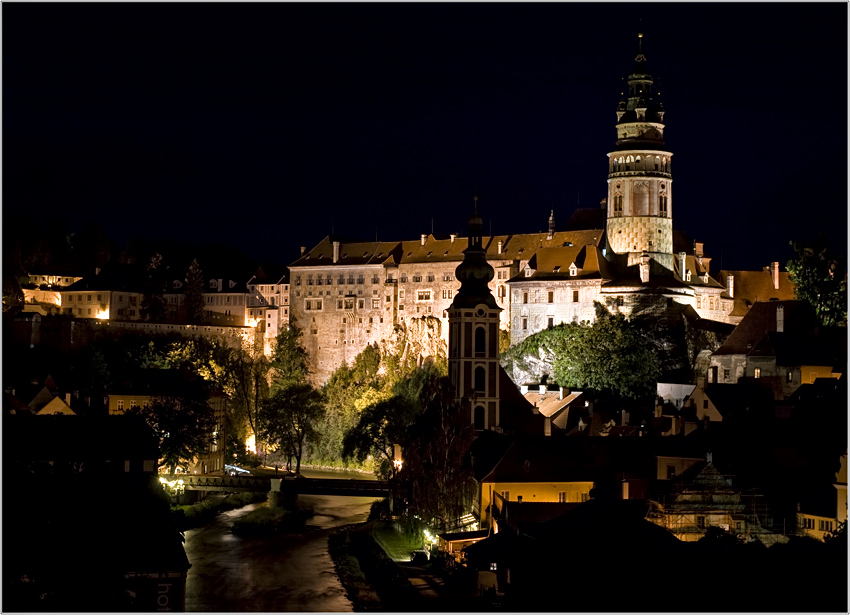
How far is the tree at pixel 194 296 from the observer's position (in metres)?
95.7

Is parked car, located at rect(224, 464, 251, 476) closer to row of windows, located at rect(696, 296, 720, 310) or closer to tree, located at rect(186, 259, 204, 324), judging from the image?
row of windows, located at rect(696, 296, 720, 310)

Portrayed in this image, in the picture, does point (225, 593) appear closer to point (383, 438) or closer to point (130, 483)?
point (130, 483)

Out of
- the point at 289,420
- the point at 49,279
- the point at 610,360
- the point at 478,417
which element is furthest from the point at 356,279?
the point at 478,417

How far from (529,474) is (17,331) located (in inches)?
1590

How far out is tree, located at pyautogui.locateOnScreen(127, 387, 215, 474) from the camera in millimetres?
57688

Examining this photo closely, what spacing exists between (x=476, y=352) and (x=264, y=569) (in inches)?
618

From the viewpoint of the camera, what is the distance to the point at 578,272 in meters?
78.6

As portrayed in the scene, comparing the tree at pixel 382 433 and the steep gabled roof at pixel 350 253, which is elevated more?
the steep gabled roof at pixel 350 253

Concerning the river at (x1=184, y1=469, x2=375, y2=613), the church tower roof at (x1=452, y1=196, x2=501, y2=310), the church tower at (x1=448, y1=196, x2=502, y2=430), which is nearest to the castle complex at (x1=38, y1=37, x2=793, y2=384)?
the church tower roof at (x1=452, y1=196, x2=501, y2=310)

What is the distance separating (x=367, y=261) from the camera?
9294 cm

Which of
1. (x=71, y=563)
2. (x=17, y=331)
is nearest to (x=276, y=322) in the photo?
(x=17, y=331)

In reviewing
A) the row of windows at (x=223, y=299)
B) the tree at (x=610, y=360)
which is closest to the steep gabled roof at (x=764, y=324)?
the tree at (x=610, y=360)

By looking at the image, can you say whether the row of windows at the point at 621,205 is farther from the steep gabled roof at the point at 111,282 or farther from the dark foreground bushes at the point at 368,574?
the dark foreground bushes at the point at 368,574

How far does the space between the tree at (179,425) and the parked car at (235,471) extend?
2.78 metres
